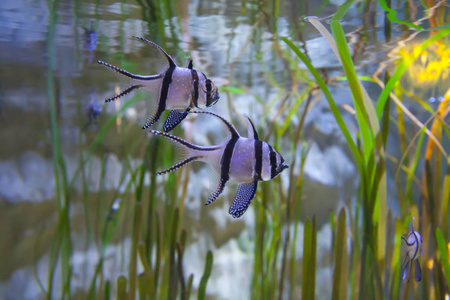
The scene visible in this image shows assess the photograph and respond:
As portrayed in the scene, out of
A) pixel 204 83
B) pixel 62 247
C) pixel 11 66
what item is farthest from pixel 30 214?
pixel 204 83

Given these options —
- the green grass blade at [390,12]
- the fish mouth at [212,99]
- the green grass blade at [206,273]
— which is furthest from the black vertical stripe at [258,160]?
the green grass blade at [390,12]

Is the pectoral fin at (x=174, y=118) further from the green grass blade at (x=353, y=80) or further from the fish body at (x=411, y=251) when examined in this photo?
the fish body at (x=411, y=251)

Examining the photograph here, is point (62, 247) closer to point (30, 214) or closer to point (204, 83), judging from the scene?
point (30, 214)

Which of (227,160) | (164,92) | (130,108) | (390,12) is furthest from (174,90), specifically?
(130,108)

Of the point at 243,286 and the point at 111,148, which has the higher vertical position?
the point at 111,148

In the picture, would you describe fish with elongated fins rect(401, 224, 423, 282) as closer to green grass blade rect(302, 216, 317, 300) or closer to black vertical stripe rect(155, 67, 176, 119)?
green grass blade rect(302, 216, 317, 300)

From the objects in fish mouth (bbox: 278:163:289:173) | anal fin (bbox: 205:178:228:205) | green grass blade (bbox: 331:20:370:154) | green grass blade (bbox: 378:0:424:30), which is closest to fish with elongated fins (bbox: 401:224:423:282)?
green grass blade (bbox: 331:20:370:154)

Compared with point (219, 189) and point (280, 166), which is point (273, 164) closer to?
point (280, 166)
